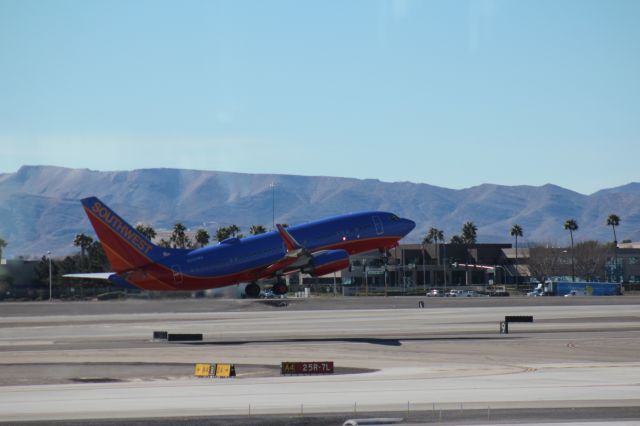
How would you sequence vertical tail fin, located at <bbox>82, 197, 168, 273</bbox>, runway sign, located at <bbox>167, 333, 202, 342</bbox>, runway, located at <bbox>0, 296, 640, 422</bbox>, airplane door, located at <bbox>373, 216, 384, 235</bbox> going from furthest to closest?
1. airplane door, located at <bbox>373, 216, 384, 235</bbox>
2. vertical tail fin, located at <bbox>82, 197, 168, 273</bbox>
3. runway sign, located at <bbox>167, 333, 202, 342</bbox>
4. runway, located at <bbox>0, 296, 640, 422</bbox>

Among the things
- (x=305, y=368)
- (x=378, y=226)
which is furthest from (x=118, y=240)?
(x=305, y=368)

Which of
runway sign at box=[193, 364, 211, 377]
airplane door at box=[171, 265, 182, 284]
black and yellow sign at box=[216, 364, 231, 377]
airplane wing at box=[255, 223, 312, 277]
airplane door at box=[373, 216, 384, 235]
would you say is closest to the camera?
black and yellow sign at box=[216, 364, 231, 377]

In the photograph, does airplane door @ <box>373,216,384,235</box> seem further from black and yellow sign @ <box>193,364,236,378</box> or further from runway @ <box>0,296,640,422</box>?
black and yellow sign @ <box>193,364,236,378</box>

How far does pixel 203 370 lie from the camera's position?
142ft

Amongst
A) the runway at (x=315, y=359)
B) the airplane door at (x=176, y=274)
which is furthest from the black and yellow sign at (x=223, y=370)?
the airplane door at (x=176, y=274)

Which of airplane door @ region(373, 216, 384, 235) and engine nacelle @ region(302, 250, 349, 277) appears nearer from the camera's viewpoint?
engine nacelle @ region(302, 250, 349, 277)

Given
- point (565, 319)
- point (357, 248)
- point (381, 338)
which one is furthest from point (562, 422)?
point (357, 248)

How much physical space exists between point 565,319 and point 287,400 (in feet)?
149

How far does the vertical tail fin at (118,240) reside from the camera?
73.8m

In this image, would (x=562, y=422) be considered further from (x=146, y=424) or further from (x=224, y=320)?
(x=224, y=320)

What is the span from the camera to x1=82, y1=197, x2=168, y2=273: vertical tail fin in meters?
73.8

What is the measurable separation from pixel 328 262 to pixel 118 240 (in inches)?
687

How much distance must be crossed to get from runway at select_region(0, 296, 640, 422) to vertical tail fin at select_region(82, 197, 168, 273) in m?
4.70

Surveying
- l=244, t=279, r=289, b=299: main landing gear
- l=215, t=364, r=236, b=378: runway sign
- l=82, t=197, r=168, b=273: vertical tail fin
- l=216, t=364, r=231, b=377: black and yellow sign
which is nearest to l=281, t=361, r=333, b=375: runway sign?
l=215, t=364, r=236, b=378: runway sign
